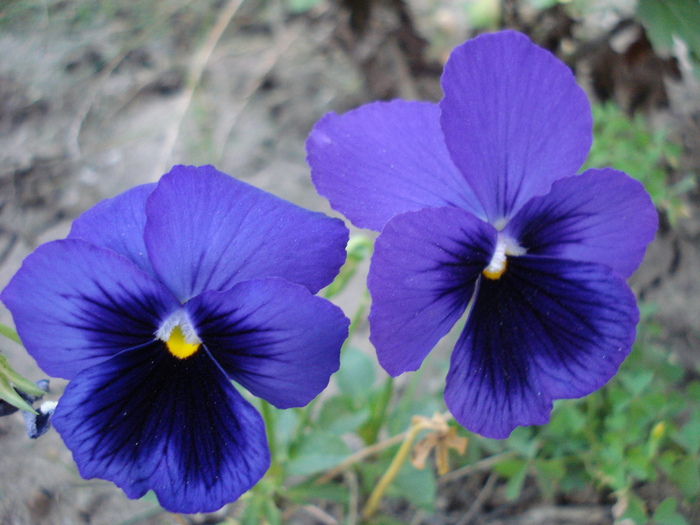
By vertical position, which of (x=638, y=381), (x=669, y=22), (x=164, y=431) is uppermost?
(x=669, y=22)

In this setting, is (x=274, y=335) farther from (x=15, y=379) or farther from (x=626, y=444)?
(x=626, y=444)

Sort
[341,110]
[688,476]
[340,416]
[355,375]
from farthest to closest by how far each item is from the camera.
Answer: [341,110] → [355,375] → [340,416] → [688,476]

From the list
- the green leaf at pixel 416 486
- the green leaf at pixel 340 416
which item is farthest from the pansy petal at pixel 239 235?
the green leaf at pixel 416 486

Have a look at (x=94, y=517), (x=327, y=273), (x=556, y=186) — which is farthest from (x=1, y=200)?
(x=556, y=186)

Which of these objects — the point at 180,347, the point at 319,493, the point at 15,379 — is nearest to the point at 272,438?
the point at 319,493

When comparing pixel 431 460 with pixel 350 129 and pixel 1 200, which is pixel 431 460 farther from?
pixel 1 200

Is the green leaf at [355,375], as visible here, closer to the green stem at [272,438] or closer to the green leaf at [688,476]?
the green stem at [272,438]
